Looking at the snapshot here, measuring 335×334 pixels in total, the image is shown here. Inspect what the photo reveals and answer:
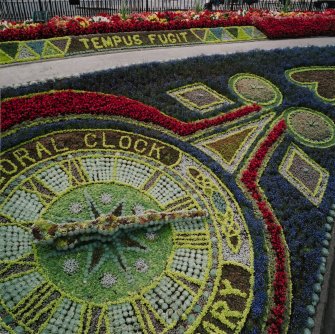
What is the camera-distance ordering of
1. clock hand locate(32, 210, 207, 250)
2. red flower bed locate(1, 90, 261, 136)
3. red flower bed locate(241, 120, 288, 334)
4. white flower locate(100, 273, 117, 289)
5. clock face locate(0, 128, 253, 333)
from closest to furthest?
clock face locate(0, 128, 253, 333)
white flower locate(100, 273, 117, 289)
red flower bed locate(241, 120, 288, 334)
clock hand locate(32, 210, 207, 250)
red flower bed locate(1, 90, 261, 136)

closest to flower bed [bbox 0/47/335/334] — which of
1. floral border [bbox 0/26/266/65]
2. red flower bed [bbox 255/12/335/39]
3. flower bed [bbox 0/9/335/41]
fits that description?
floral border [bbox 0/26/266/65]

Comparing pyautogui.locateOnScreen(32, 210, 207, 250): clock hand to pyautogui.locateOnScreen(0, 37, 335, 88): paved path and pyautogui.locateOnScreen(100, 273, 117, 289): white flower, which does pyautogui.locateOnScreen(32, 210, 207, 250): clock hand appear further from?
pyautogui.locateOnScreen(0, 37, 335, 88): paved path

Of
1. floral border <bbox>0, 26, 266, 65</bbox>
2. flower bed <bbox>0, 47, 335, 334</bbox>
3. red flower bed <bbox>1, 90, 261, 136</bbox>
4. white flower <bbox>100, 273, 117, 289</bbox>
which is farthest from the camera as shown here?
floral border <bbox>0, 26, 266, 65</bbox>

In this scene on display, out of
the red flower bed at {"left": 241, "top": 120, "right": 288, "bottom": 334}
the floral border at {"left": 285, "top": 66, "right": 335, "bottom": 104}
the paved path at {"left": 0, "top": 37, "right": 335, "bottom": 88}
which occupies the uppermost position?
the paved path at {"left": 0, "top": 37, "right": 335, "bottom": 88}

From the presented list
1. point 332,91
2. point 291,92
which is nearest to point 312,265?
point 291,92

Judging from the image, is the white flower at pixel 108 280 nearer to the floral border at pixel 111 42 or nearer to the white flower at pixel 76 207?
the white flower at pixel 76 207

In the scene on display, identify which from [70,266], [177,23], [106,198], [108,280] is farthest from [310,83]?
[70,266]

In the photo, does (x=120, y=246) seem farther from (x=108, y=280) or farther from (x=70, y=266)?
(x=70, y=266)

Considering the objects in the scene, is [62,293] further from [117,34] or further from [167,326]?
[117,34]

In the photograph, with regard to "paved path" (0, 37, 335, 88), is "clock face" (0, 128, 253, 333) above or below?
below
